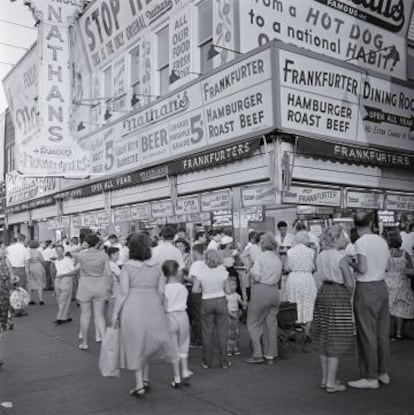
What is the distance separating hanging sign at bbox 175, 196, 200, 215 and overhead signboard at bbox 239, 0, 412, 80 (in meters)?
3.57

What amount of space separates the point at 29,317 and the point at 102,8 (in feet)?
30.3

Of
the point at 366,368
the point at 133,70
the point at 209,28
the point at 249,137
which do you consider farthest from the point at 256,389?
the point at 133,70

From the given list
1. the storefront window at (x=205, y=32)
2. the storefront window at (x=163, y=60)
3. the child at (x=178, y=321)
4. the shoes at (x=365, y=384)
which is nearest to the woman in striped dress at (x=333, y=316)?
the shoes at (x=365, y=384)

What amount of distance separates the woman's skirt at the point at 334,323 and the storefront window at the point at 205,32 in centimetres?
755

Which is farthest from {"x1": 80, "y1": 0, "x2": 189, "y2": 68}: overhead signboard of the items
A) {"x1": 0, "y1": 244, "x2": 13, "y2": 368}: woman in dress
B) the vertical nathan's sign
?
{"x1": 0, "y1": 244, "x2": 13, "y2": 368}: woman in dress

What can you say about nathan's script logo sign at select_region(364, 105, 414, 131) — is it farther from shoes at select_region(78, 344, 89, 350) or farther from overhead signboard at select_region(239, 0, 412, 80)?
shoes at select_region(78, 344, 89, 350)

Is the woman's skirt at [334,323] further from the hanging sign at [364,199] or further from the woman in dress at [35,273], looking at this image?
the woman in dress at [35,273]

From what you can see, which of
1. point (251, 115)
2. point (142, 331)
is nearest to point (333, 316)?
point (142, 331)

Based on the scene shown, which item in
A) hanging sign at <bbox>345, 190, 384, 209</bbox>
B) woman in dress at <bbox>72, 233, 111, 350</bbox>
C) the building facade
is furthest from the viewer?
hanging sign at <bbox>345, 190, 384, 209</bbox>

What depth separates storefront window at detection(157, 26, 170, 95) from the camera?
13.7 metres

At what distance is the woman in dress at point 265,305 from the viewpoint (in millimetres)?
6777

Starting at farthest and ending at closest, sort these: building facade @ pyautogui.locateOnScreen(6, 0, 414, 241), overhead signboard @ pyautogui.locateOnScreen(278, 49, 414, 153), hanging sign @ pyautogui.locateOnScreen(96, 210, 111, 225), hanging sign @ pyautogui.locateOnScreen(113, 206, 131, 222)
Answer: hanging sign @ pyautogui.locateOnScreen(96, 210, 111, 225), hanging sign @ pyautogui.locateOnScreen(113, 206, 131, 222), building facade @ pyautogui.locateOnScreen(6, 0, 414, 241), overhead signboard @ pyautogui.locateOnScreen(278, 49, 414, 153)

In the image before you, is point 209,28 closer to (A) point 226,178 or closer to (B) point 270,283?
(A) point 226,178

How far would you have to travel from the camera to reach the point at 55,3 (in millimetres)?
15203
